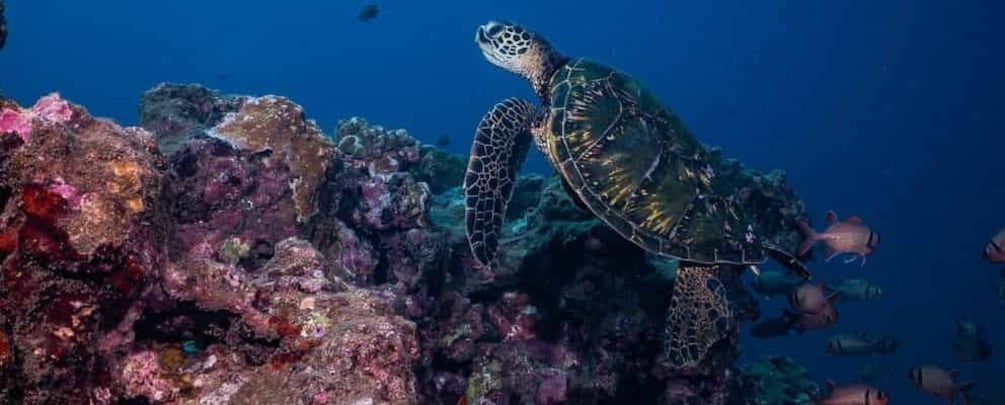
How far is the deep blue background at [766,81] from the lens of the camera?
51.7 metres

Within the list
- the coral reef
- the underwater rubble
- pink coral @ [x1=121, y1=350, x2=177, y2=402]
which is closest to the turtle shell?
the underwater rubble

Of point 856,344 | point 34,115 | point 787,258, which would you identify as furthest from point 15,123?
point 856,344

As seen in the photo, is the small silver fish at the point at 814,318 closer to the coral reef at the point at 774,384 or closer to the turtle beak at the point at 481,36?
the coral reef at the point at 774,384

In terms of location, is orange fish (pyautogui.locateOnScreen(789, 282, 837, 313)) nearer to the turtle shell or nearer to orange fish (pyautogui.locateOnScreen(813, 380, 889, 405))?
orange fish (pyautogui.locateOnScreen(813, 380, 889, 405))

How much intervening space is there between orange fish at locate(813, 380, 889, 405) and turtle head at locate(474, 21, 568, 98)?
15.2ft

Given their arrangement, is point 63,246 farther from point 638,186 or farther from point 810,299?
point 810,299

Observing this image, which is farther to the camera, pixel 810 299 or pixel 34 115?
pixel 810 299

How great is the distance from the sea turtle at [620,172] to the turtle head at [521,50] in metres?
0.89

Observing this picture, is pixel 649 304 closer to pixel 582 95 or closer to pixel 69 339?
pixel 582 95

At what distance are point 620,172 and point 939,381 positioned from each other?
5006mm

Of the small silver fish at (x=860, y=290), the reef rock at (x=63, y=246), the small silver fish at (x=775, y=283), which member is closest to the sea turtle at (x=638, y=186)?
the reef rock at (x=63, y=246)

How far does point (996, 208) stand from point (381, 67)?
402 feet

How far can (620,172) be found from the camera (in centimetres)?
550

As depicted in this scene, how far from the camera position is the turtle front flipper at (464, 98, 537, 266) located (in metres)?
5.40
